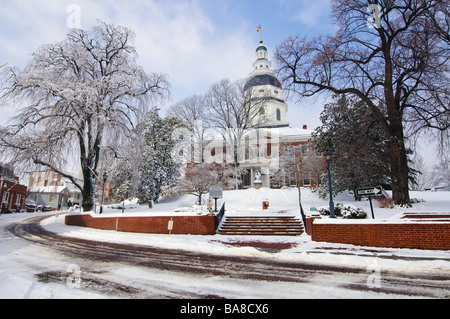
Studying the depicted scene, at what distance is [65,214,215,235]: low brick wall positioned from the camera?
43.3 ft

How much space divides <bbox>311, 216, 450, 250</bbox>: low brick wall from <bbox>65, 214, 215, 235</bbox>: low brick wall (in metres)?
5.52

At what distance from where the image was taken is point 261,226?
45.5ft

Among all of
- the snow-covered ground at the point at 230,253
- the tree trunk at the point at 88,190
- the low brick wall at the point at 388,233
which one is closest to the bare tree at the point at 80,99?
the tree trunk at the point at 88,190

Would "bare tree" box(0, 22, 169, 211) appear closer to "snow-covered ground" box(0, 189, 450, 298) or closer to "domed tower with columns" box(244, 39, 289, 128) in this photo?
"snow-covered ground" box(0, 189, 450, 298)

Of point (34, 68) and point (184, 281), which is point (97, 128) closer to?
point (34, 68)

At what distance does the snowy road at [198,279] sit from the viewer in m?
4.38

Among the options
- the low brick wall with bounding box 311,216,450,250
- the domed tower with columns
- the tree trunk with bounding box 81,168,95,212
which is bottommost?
the low brick wall with bounding box 311,216,450,250

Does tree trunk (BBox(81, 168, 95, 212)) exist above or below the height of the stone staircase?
above

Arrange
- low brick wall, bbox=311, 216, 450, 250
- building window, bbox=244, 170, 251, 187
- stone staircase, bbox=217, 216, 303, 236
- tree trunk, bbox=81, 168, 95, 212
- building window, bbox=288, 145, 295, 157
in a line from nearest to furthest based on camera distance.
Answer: low brick wall, bbox=311, 216, 450, 250, stone staircase, bbox=217, 216, 303, 236, tree trunk, bbox=81, 168, 95, 212, building window, bbox=288, 145, 295, 157, building window, bbox=244, 170, 251, 187

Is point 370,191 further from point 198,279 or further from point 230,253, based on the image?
point 198,279

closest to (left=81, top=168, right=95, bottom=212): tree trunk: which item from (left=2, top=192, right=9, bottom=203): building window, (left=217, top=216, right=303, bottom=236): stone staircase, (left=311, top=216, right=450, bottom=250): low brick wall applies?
(left=217, top=216, right=303, bottom=236): stone staircase
